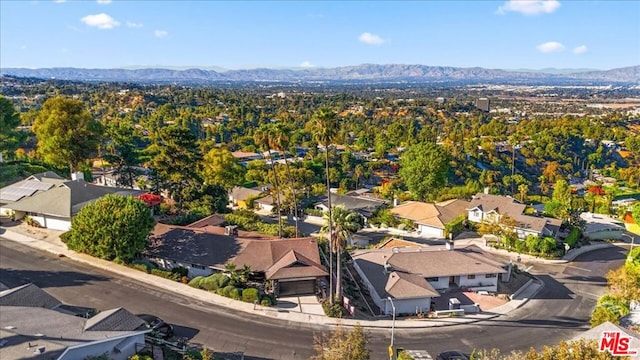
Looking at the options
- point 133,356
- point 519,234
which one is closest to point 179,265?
point 133,356

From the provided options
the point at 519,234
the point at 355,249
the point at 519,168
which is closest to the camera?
the point at 355,249

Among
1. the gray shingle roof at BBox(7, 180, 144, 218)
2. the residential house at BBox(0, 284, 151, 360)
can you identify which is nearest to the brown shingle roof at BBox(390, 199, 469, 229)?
the gray shingle roof at BBox(7, 180, 144, 218)

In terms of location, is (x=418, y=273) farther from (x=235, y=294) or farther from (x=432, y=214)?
(x=432, y=214)

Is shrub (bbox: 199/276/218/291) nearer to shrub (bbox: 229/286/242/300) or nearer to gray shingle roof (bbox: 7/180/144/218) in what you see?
shrub (bbox: 229/286/242/300)

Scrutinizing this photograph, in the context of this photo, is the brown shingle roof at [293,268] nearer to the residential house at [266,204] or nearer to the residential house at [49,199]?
the residential house at [49,199]

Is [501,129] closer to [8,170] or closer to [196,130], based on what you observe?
[196,130]

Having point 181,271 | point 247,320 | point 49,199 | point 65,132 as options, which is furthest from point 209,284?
point 65,132

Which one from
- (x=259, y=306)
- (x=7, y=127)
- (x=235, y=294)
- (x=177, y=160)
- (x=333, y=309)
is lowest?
(x=259, y=306)
